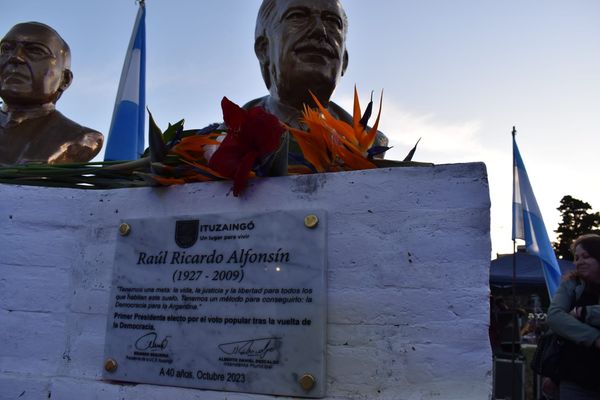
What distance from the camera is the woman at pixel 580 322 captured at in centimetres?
329

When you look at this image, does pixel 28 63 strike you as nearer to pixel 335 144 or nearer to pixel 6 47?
pixel 6 47

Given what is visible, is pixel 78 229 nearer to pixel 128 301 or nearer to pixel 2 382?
pixel 128 301

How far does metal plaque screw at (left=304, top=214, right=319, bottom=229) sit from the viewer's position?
5.90ft

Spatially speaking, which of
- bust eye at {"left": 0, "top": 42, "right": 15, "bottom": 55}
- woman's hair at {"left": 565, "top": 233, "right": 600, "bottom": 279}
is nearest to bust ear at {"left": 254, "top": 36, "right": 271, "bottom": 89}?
bust eye at {"left": 0, "top": 42, "right": 15, "bottom": 55}

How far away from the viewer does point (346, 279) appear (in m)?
1.73

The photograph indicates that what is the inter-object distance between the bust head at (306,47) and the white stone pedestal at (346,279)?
45.3 inches

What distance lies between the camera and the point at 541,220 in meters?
7.64

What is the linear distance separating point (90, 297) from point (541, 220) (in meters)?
7.05

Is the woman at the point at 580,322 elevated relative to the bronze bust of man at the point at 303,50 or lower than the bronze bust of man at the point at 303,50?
lower

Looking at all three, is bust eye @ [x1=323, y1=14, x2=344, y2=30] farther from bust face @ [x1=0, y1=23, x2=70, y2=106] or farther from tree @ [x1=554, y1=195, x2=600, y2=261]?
tree @ [x1=554, y1=195, x2=600, y2=261]

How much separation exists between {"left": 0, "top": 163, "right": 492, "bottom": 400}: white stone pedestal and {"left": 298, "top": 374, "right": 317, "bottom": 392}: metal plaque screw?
2.5 inches

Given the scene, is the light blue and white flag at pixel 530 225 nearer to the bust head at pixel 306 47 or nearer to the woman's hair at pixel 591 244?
the woman's hair at pixel 591 244
